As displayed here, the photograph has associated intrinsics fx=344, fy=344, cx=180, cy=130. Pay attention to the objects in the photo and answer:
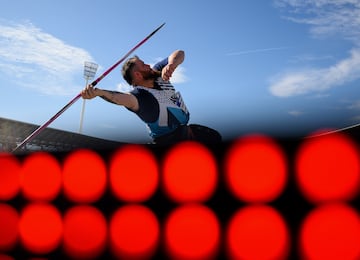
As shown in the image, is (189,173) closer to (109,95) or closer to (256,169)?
(256,169)

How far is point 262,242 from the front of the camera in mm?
1085

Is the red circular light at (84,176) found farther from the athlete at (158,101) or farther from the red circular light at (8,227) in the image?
the athlete at (158,101)

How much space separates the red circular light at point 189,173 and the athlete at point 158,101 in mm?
1427

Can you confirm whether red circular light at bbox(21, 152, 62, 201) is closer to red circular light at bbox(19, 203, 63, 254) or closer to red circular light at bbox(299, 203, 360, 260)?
red circular light at bbox(19, 203, 63, 254)

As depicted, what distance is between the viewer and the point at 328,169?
38.3 inches

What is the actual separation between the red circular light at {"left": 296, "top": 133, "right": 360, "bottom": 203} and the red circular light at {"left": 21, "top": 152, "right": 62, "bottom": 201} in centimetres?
102

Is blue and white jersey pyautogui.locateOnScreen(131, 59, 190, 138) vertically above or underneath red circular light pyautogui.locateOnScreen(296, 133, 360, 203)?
above

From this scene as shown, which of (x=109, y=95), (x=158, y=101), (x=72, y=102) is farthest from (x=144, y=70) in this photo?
(x=109, y=95)

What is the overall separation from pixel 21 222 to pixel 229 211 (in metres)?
1.07

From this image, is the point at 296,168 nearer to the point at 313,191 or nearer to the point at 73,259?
the point at 313,191

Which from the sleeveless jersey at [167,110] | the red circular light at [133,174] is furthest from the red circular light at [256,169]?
the sleeveless jersey at [167,110]

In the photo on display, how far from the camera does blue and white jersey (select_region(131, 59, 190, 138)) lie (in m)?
2.86

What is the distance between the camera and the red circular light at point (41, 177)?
1.51 metres

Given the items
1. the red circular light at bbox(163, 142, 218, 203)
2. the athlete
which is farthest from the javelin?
the red circular light at bbox(163, 142, 218, 203)
